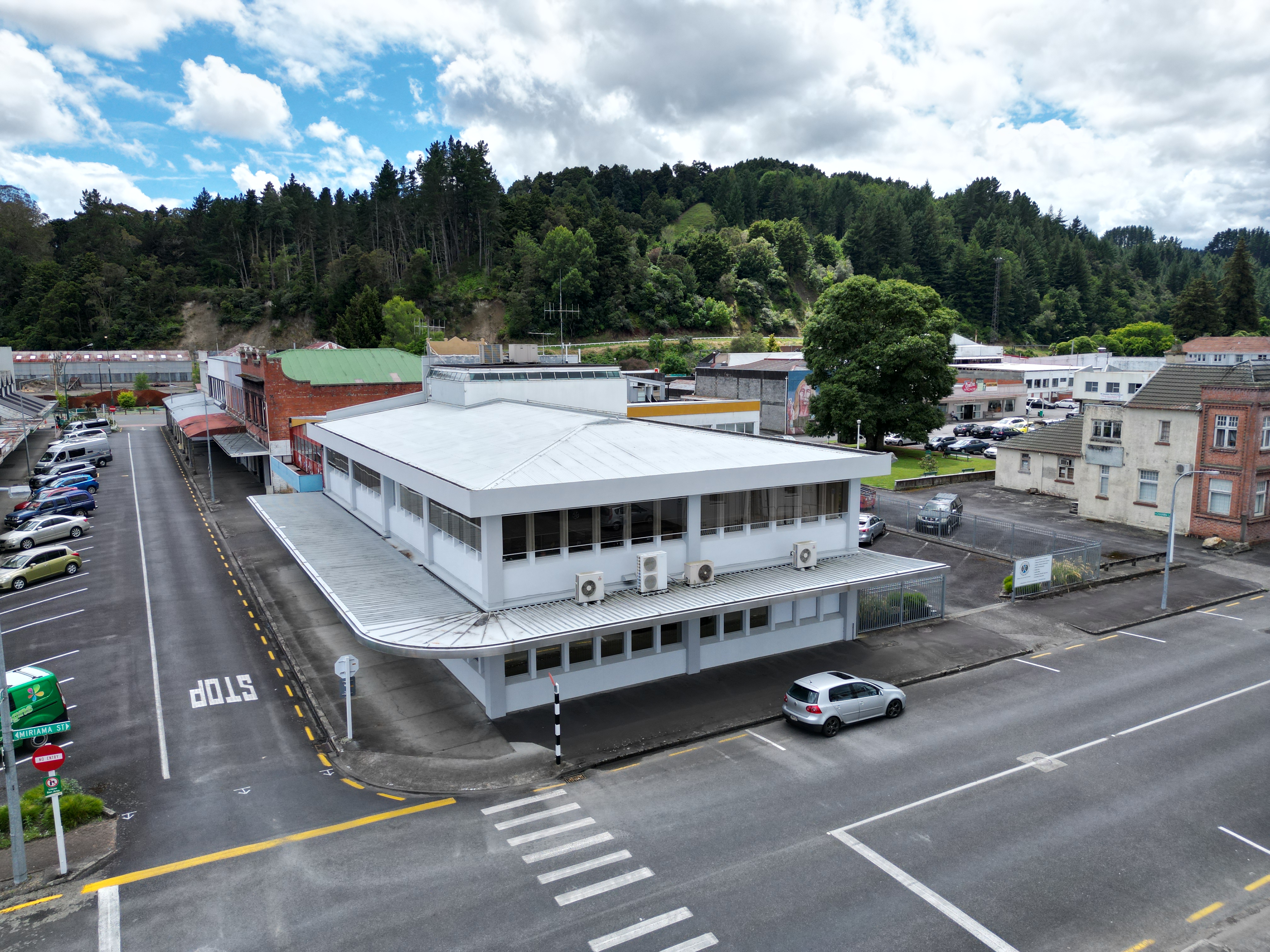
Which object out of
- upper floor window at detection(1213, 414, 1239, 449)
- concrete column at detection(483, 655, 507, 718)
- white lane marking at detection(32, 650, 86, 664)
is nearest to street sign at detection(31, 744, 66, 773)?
concrete column at detection(483, 655, 507, 718)

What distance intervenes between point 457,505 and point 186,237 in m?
169

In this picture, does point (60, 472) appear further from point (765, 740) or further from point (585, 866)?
point (585, 866)

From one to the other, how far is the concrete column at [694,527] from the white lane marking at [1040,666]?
1266 centimetres

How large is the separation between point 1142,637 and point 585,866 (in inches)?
994

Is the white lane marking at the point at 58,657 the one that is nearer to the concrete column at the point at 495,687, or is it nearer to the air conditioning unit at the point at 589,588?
the concrete column at the point at 495,687

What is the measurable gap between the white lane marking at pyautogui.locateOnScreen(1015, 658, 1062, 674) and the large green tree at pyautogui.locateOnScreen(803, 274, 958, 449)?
119 feet

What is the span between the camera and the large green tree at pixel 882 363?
62.0m

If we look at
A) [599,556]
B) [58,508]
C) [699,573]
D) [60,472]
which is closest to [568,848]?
[599,556]

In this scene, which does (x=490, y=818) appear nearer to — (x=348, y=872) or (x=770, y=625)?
(x=348, y=872)

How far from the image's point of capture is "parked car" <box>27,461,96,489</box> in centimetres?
5741

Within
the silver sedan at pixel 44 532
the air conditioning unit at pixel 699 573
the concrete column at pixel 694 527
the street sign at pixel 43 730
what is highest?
the concrete column at pixel 694 527

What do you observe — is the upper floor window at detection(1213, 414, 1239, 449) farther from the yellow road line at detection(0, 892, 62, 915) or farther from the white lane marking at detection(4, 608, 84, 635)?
the white lane marking at detection(4, 608, 84, 635)

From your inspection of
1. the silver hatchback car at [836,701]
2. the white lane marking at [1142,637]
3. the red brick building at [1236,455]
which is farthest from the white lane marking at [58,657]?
the red brick building at [1236,455]

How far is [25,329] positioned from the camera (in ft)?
460
